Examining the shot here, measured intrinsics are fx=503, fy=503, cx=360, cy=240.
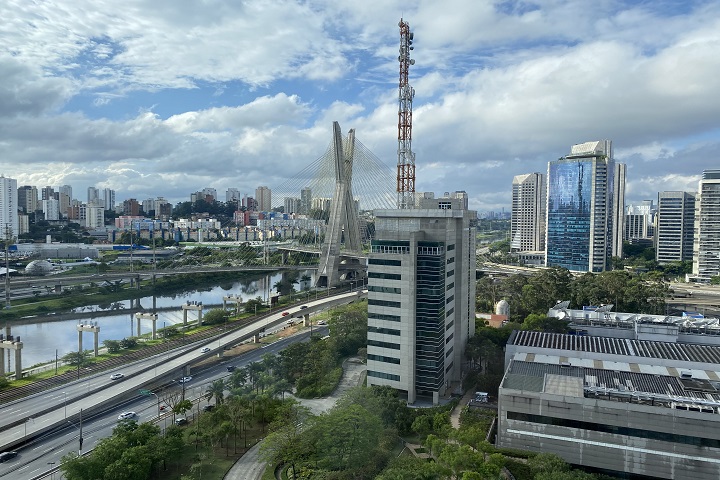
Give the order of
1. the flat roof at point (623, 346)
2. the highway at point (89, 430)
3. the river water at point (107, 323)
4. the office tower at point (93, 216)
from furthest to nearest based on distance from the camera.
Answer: the office tower at point (93, 216), the river water at point (107, 323), the flat roof at point (623, 346), the highway at point (89, 430)

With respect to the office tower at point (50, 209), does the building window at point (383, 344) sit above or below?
below

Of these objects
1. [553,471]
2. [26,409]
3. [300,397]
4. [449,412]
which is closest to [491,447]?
[553,471]

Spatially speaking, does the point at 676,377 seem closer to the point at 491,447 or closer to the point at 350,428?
the point at 491,447

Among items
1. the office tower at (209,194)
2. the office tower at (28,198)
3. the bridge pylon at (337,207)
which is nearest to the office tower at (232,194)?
the office tower at (209,194)

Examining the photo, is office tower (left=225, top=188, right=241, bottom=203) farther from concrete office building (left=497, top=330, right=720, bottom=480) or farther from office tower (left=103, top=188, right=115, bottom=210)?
concrete office building (left=497, top=330, right=720, bottom=480)

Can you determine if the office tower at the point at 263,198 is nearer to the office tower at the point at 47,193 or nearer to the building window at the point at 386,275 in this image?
the office tower at the point at 47,193
